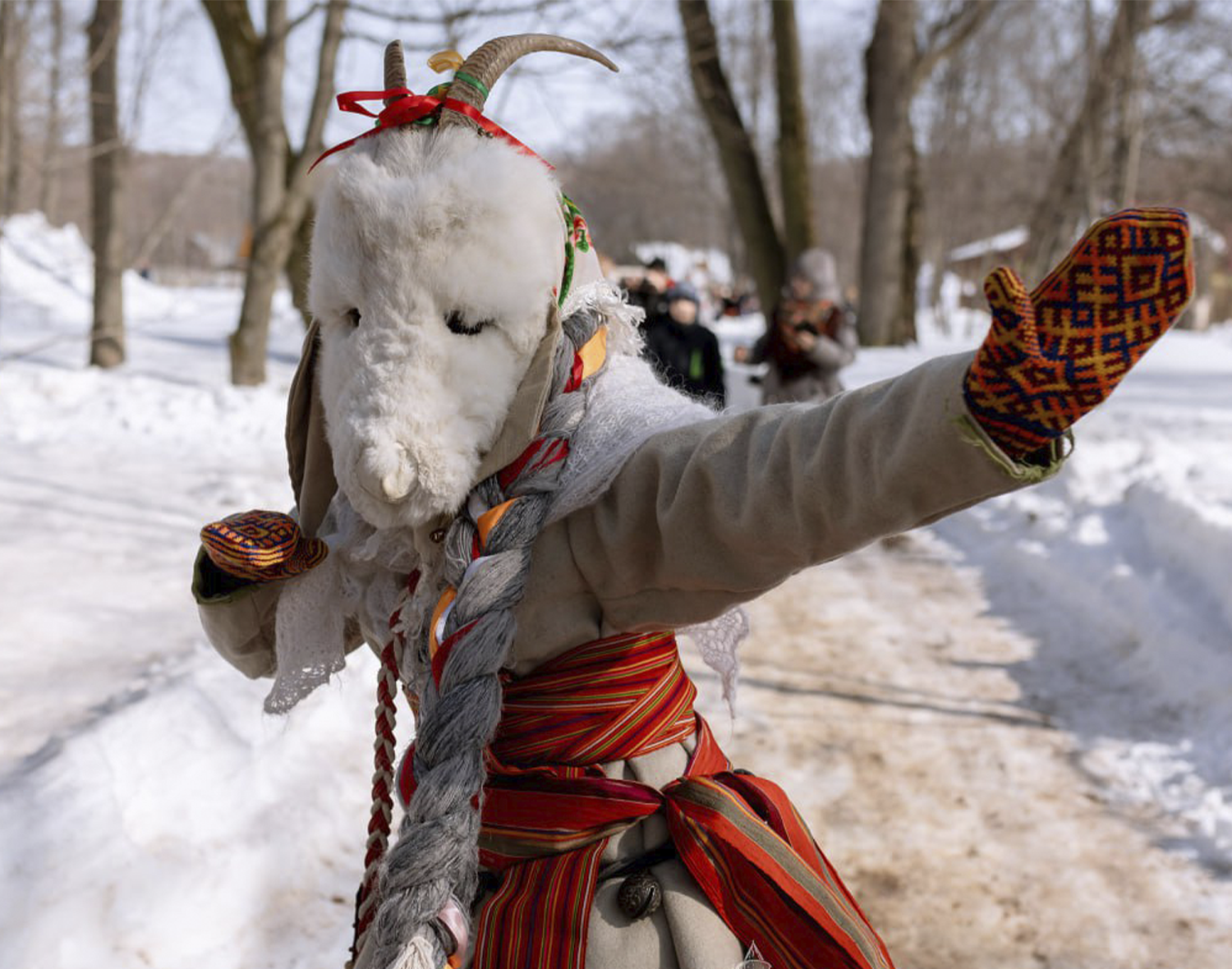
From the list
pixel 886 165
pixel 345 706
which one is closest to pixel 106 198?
pixel 886 165

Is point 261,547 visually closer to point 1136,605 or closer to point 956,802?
point 956,802

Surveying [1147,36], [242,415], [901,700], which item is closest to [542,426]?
[901,700]

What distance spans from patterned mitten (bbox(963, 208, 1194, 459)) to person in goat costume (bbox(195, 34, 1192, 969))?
0.21m

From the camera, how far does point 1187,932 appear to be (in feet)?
9.39

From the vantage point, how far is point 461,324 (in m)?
1.52

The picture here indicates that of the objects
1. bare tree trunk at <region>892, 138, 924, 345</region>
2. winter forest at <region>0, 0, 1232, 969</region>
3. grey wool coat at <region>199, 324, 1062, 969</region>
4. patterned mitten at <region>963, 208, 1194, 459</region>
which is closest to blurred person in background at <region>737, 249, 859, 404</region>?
winter forest at <region>0, 0, 1232, 969</region>

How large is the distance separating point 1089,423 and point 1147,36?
639 cm

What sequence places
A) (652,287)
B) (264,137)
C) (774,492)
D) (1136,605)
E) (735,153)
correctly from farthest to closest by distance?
(735,153)
(264,137)
(652,287)
(1136,605)
(774,492)

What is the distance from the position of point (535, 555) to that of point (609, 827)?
395mm

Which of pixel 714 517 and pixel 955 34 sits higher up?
pixel 955 34

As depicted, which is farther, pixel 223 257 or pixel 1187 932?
pixel 223 257

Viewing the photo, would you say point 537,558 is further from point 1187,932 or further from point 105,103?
point 105,103

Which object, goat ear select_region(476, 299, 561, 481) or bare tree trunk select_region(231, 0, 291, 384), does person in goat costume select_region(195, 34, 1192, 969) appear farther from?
bare tree trunk select_region(231, 0, 291, 384)

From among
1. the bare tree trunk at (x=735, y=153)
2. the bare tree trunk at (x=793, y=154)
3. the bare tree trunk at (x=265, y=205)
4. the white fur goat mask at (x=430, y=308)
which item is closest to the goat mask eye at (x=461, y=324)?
the white fur goat mask at (x=430, y=308)
